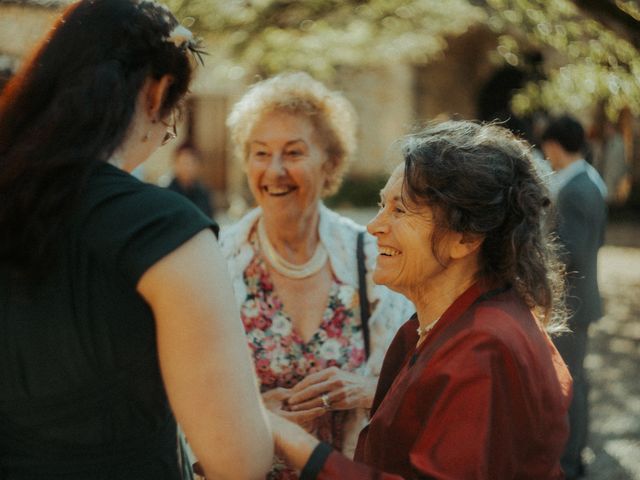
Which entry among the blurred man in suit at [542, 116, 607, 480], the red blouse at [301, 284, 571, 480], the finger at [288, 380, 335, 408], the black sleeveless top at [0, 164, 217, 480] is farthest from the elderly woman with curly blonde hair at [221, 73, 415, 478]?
the blurred man in suit at [542, 116, 607, 480]

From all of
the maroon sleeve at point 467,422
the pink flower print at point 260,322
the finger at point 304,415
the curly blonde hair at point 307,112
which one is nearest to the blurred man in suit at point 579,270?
the curly blonde hair at point 307,112

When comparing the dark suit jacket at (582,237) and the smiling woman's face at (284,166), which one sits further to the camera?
the dark suit jacket at (582,237)

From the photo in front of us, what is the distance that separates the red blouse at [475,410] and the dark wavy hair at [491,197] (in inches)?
4.6

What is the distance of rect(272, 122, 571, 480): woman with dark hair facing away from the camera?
1589 millimetres

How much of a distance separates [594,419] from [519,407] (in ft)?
16.8

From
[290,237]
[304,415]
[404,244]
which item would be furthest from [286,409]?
[404,244]

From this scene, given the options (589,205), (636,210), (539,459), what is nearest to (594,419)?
(589,205)

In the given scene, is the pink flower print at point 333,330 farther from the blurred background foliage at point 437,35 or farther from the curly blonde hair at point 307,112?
the blurred background foliage at point 437,35

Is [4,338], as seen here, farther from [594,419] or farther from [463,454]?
[594,419]

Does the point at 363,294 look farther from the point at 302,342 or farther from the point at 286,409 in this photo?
the point at 286,409

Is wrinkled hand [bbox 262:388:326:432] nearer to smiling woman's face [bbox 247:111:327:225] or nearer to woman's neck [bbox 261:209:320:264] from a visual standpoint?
woman's neck [bbox 261:209:320:264]

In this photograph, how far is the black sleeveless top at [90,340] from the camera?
1299 mm

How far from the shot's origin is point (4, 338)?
1350 millimetres

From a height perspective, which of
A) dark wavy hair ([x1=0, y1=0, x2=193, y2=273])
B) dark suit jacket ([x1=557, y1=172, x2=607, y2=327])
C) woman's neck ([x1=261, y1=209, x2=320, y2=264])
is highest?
dark wavy hair ([x1=0, y1=0, x2=193, y2=273])
